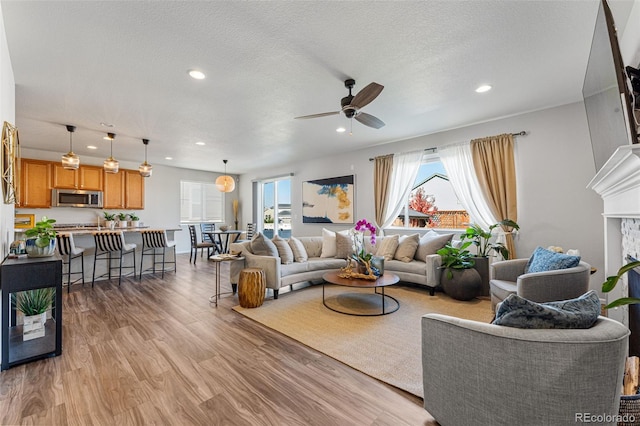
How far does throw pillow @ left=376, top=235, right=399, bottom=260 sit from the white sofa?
0.50ft

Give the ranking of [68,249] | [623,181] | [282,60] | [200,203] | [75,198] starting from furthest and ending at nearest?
[200,203] < [75,198] < [68,249] < [282,60] < [623,181]

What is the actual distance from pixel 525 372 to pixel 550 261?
2038 mm

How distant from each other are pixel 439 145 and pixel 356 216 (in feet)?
7.33

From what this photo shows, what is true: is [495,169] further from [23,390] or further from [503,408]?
[23,390]

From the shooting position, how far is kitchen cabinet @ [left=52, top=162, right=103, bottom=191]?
6.19 metres

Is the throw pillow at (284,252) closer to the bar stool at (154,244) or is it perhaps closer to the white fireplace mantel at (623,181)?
the bar stool at (154,244)

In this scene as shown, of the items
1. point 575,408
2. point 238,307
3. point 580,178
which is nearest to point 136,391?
point 238,307

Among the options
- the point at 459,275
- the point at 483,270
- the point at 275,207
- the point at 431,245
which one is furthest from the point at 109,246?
the point at 483,270

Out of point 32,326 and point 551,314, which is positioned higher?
point 551,314

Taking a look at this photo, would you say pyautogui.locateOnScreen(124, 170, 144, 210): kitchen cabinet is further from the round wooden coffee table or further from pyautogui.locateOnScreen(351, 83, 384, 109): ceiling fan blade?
pyautogui.locateOnScreen(351, 83, 384, 109): ceiling fan blade

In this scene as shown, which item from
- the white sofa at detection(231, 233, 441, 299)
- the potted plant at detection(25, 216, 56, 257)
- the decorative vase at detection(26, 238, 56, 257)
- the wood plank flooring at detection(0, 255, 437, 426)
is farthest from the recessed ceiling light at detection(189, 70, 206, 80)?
the wood plank flooring at detection(0, 255, 437, 426)

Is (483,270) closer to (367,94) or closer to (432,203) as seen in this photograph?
(432,203)

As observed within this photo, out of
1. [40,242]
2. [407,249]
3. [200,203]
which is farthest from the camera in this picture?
[200,203]

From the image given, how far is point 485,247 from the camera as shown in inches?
166
